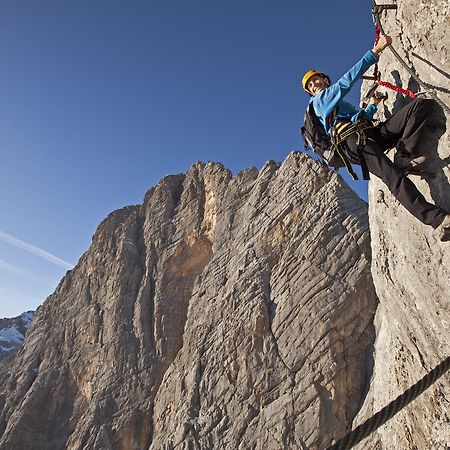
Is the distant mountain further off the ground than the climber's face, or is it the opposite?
the distant mountain

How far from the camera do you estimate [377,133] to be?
5414 millimetres

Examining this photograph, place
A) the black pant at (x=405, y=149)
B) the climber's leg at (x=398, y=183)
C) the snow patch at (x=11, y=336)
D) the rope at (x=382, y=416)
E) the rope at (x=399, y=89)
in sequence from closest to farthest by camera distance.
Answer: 1. the rope at (x=382, y=416)
2. the climber's leg at (x=398, y=183)
3. the black pant at (x=405, y=149)
4. the rope at (x=399, y=89)
5. the snow patch at (x=11, y=336)

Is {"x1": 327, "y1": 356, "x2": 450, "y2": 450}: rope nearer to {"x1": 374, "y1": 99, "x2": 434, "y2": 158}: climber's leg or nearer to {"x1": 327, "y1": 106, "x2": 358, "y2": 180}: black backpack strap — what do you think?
{"x1": 374, "y1": 99, "x2": 434, "y2": 158}: climber's leg

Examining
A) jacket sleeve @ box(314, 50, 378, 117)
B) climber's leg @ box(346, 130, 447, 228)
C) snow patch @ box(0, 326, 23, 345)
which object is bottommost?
climber's leg @ box(346, 130, 447, 228)

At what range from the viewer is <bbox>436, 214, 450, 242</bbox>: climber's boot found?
13.5 feet

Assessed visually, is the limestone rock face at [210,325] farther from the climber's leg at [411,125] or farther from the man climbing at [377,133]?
the climber's leg at [411,125]

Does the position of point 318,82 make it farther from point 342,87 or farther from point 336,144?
point 336,144

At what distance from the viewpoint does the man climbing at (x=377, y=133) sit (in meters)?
4.54

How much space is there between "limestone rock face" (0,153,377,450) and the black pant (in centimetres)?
2395

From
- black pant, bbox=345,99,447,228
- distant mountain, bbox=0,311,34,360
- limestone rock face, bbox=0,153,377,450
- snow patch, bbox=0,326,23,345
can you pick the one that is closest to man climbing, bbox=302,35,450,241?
black pant, bbox=345,99,447,228

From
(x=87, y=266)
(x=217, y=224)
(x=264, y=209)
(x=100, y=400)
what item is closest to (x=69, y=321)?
(x=87, y=266)

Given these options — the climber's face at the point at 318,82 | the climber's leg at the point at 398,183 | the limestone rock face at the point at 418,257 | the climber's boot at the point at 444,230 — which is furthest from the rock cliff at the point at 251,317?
the climber's face at the point at 318,82

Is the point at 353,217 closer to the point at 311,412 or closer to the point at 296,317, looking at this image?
the point at 296,317

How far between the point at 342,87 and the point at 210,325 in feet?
107
